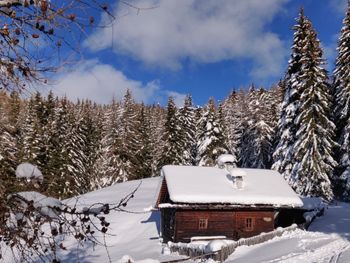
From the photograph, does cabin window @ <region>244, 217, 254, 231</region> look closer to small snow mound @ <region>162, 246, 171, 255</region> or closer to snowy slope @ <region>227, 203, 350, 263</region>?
snowy slope @ <region>227, 203, 350, 263</region>

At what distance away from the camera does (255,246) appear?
83.0ft

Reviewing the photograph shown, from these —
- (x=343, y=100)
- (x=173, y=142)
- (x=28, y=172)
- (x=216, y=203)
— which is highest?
(x=343, y=100)

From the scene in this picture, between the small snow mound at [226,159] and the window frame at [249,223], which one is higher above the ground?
the small snow mound at [226,159]

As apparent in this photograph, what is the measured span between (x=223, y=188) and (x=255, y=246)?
6140mm

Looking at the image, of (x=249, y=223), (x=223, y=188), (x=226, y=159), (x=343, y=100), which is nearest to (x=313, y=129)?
(x=343, y=100)

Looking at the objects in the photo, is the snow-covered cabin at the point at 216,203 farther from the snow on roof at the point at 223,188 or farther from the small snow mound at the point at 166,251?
the small snow mound at the point at 166,251

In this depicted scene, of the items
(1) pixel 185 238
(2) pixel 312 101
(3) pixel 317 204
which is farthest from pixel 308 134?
(1) pixel 185 238

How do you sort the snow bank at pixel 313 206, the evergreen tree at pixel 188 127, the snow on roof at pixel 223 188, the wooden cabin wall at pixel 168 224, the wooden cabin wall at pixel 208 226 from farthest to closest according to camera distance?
the evergreen tree at pixel 188 127 → the snow bank at pixel 313 206 → the wooden cabin wall at pixel 168 224 → the wooden cabin wall at pixel 208 226 → the snow on roof at pixel 223 188

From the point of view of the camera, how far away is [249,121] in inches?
2438

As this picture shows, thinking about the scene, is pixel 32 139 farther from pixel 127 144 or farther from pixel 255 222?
pixel 127 144

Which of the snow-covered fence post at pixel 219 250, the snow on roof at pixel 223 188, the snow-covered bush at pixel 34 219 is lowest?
the snow-covered fence post at pixel 219 250

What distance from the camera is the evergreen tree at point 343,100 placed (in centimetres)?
3782

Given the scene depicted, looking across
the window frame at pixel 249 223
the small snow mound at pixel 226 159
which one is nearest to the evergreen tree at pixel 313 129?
the small snow mound at pixel 226 159

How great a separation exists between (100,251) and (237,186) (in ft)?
36.0
